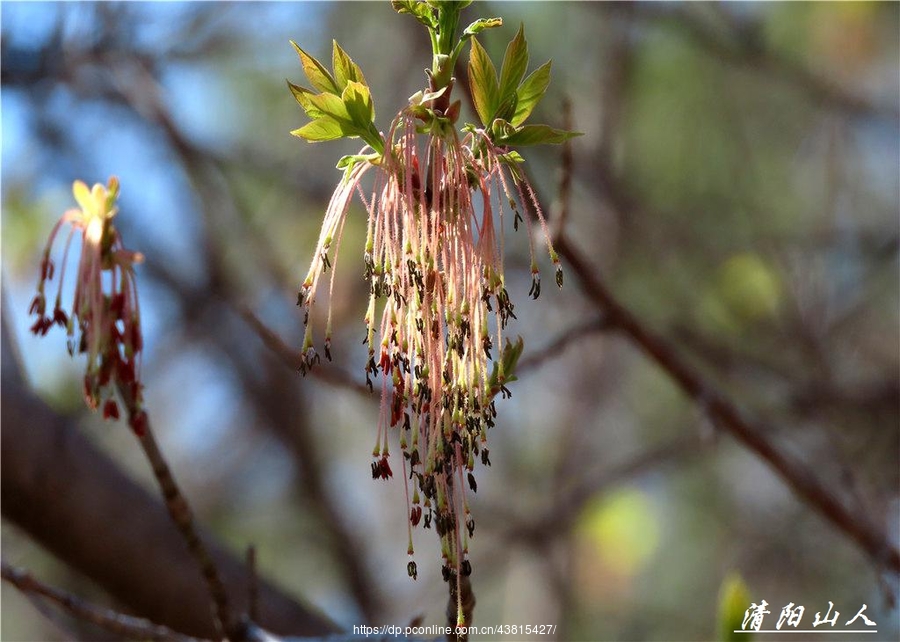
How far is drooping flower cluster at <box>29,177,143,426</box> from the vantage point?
1017 mm

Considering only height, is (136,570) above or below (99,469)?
below

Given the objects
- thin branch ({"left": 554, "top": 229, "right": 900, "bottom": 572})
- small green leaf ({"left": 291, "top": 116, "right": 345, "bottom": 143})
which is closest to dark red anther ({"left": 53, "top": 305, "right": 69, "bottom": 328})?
small green leaf ({"left": 291, "top": 116, "right": 345, "bottom": 143})

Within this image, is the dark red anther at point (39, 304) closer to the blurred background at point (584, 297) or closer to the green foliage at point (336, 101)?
the green foliage at point (336, 101)

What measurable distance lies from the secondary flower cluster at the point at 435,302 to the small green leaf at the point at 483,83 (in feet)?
0.09

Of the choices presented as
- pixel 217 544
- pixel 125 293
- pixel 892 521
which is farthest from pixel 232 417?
pixel 125 293

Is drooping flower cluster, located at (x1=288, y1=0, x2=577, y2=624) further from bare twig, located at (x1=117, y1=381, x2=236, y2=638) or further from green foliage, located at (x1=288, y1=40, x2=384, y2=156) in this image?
bare twig, located at (x1=117, y1=381, x2=236, y2=638)

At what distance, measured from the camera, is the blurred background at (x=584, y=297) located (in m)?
3.08

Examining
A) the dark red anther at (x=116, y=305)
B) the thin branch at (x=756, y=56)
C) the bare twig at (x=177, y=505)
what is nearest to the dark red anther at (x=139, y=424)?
the bare twig at (x=177, y=505)

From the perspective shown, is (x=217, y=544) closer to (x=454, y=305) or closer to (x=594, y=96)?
(x=454, y=305)

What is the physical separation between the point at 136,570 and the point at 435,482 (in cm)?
116

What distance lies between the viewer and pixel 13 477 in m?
1.75

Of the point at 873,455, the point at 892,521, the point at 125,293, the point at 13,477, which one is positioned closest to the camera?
the point at 125,293

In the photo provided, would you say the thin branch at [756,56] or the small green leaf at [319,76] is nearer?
the small green leaf at [319,76]

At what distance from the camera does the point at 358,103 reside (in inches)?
36.4
